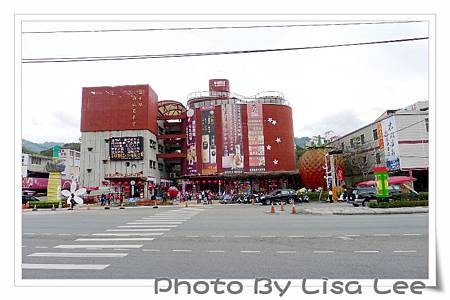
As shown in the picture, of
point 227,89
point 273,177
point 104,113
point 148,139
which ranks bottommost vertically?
point 273,177

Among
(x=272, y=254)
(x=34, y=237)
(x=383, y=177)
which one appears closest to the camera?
(x=272, y=254)

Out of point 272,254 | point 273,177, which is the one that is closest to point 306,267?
point 272,254

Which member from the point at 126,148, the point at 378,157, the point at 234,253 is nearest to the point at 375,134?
the point at 378,157

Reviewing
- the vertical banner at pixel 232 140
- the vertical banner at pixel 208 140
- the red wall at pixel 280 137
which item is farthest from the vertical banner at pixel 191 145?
the red wall at pixel 280 137

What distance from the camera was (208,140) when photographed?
57.1 meters

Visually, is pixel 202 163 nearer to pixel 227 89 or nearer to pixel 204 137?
pixel 204 137

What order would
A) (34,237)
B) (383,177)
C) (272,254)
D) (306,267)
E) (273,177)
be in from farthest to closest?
(273,177) < (383,177) < (34,237) < (272,254) < (306,267)

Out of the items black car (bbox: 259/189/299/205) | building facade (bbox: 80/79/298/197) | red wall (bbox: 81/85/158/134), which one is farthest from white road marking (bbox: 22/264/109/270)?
red wall (bbox: 81/85/158/134)

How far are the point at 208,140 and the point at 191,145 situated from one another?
10.9 feet

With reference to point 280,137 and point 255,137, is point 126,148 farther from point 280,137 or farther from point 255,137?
point 280,137

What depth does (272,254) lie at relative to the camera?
8562mm

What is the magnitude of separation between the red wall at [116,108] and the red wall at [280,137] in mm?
19295

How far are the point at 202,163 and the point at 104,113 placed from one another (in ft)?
58.9

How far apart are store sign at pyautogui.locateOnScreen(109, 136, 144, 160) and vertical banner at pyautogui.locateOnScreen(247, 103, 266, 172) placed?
17.3 metres
